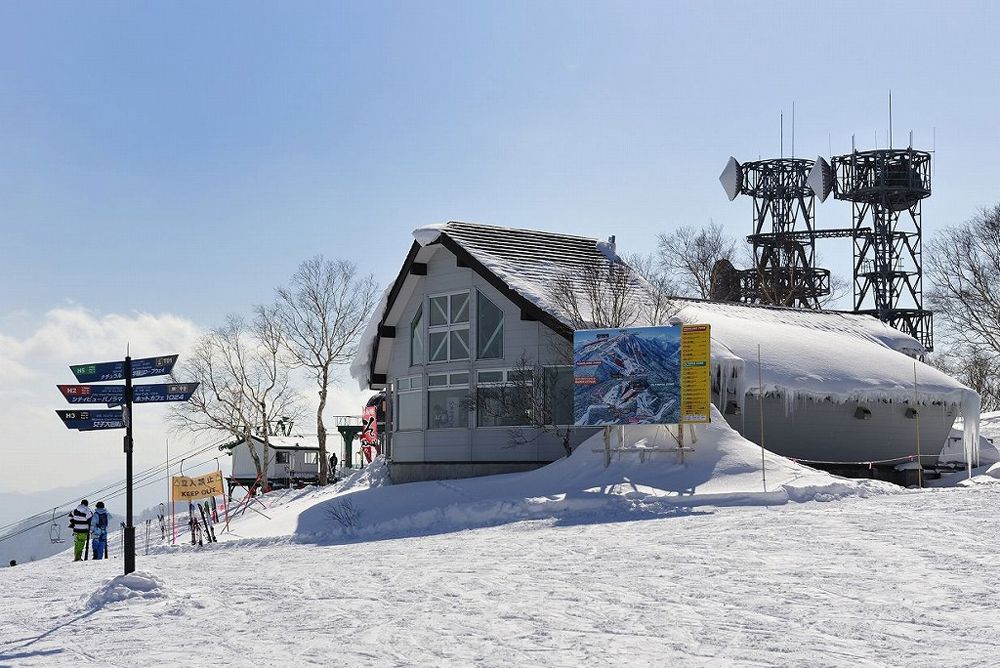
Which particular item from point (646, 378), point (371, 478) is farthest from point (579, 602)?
point (371, 478)

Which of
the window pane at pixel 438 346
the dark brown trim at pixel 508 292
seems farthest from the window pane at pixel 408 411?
the dark brown trim at pixel 508 292

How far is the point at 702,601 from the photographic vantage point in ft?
38.4

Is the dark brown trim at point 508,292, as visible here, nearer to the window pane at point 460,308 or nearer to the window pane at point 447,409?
the window pane at point 460,308

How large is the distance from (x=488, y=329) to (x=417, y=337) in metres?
2.79

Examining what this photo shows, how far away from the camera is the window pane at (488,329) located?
28.9 metres

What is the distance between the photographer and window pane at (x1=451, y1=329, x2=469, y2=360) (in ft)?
97.0

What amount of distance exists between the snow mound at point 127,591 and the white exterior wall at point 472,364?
14462 mm

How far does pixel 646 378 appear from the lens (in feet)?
78.6

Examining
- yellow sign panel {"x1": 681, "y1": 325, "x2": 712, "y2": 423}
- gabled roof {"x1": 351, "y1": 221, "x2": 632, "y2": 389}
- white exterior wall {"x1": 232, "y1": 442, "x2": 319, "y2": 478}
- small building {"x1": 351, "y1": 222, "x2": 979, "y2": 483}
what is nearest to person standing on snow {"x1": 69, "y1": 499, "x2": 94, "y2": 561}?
small building {"x1": 351, "y1": 222, "x2": 979, "y2": 483}

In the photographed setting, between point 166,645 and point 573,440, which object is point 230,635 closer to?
point 166,645

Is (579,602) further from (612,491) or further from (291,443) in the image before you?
(291,443)

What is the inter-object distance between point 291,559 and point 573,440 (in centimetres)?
1051

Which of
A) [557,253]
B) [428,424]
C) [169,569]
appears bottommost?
[169,569]

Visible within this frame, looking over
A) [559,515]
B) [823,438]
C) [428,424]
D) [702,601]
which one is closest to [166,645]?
[702,601]
